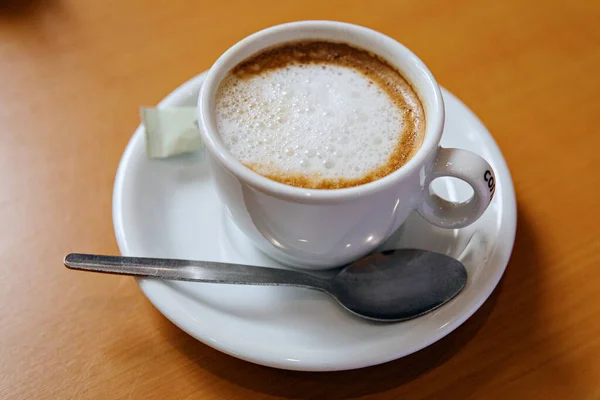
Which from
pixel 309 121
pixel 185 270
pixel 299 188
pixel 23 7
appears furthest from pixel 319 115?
pixel 23 7

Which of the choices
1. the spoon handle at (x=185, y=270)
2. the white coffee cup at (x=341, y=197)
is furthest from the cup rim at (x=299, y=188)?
the spoon handle at (x=185, y=270)

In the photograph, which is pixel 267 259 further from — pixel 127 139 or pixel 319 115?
pixel 127 139

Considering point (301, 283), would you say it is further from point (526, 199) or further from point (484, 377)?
point (526, 199)

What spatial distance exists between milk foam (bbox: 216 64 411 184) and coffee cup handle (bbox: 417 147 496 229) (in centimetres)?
7

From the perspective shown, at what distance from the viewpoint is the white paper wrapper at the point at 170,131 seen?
0.87 meters

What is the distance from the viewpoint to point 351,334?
666 mm

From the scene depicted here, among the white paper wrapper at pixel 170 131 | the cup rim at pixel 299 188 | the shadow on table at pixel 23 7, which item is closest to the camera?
the cup rim at pixel 299 188

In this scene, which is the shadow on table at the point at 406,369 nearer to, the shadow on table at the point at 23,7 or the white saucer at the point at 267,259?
the white saucer at the point at 267,259

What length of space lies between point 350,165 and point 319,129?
0.07 metres

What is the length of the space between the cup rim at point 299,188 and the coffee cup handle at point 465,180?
0.11ft

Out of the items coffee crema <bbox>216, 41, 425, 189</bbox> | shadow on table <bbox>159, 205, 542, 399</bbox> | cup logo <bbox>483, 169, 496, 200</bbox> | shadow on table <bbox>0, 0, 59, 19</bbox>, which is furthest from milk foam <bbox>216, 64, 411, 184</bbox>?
shadow on table <bbox>0, 0, 59, 19</bbox>

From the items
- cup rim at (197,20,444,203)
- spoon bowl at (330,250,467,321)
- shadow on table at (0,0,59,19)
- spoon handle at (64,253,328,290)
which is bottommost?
spoon bowl at (330,250,467,321)

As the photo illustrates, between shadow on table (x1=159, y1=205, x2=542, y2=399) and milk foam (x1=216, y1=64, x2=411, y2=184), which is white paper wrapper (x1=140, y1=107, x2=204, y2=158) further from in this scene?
shadow on table (x1=159, y1=205, x2=542, y2=399)

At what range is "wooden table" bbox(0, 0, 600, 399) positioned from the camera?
68 centimetres
